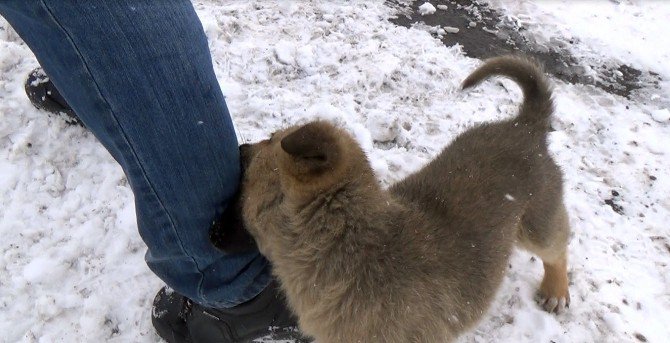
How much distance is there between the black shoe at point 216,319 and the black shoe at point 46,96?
1415mm

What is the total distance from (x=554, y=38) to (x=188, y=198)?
425 cm

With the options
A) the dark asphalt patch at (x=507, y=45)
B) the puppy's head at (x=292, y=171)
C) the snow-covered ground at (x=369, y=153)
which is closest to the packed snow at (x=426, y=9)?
the dark asphalt patch at (x=507, y=45)

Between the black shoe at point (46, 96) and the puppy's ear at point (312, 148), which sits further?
the black shoe at point (46, 96)

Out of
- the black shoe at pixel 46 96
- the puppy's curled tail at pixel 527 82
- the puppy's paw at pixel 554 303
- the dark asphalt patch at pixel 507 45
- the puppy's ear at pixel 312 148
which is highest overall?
the puppy's ear at pixel 312 148

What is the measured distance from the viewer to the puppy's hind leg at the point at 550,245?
2514 millimetres

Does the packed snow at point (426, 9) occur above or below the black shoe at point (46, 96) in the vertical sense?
below

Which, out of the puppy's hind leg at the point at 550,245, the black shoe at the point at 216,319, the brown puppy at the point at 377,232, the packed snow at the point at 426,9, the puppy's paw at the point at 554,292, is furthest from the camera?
the packed snow at the point at 426,9

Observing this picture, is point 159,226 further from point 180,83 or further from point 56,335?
point 56,335

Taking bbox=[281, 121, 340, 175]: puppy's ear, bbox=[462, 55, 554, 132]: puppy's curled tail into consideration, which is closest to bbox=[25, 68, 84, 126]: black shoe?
bbox=[281, 121, 340, 175]: puppy's ear

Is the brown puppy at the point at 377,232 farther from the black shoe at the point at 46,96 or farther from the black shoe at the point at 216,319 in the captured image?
the black shoe at the point at 46,96

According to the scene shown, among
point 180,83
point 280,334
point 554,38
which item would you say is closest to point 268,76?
point 280,334

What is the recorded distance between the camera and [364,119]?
3.57m

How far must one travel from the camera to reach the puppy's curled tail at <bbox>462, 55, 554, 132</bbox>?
2523 mm

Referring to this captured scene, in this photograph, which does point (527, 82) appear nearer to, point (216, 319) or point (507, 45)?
point (216, 319)
